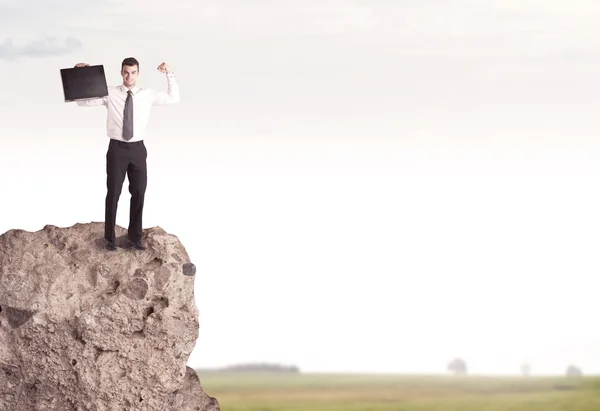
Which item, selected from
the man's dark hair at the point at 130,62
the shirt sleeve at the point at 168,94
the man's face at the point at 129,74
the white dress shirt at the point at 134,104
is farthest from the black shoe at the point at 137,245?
the man's dark hair at the point at 130,62

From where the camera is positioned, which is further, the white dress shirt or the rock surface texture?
the white dress shirt

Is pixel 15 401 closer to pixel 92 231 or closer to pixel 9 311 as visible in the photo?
pixel 9 311

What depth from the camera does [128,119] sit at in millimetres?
13453

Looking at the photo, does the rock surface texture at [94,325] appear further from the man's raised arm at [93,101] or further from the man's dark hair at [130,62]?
the man's dark hair at [130,62]

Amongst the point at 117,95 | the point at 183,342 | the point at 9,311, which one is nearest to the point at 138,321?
the point at 183,342

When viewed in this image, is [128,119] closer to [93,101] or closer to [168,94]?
[93,101]

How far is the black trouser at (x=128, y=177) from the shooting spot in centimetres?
1353

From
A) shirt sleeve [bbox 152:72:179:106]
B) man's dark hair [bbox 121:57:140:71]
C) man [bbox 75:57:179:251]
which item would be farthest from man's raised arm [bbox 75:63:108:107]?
shirt sleeve [bbox 152:72:179:106]

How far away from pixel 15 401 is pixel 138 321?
1.72 m

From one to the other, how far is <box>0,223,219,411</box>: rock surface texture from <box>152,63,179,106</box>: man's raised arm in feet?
4.97

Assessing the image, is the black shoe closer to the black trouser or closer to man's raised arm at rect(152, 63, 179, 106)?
the black trouser

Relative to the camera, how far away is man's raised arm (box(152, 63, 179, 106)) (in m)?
13.6

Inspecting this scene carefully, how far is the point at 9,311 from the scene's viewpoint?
44.6 ft

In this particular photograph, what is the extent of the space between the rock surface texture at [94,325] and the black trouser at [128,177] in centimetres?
25
